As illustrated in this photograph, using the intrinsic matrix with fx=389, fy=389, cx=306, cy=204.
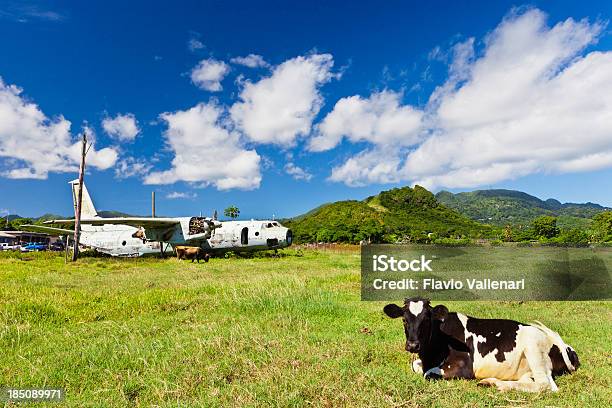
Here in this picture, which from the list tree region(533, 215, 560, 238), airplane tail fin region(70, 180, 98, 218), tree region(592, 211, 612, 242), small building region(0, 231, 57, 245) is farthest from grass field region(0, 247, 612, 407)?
small building region(0, 231, 57, 245)

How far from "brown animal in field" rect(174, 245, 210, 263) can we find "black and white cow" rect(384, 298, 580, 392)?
975 inches

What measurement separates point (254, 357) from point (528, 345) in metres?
3.62

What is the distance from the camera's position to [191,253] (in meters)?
28.9

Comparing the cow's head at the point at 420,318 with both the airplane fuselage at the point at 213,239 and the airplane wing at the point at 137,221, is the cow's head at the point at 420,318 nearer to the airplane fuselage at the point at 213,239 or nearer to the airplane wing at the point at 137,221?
the airplane fuselage at the point at 213,239

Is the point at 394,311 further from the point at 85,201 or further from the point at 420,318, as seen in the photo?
the point at 85,201

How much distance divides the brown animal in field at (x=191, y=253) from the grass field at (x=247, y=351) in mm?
17648

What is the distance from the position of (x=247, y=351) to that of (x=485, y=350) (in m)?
3.33

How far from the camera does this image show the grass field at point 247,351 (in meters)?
4.39

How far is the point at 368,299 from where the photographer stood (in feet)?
37.0

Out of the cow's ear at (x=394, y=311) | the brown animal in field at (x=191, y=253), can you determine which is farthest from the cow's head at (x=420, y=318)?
the brown animal in field at (x=191, y=253)

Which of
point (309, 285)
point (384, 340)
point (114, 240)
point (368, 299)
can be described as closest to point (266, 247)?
point (114, 240)

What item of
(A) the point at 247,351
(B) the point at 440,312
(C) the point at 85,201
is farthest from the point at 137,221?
(B) the point at 440,312

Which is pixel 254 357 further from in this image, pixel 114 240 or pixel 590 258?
pixel 114 240

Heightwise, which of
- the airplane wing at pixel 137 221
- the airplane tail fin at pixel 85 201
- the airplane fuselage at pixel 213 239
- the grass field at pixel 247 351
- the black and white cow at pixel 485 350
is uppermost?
the airplane tail fin at pixel 85 201
